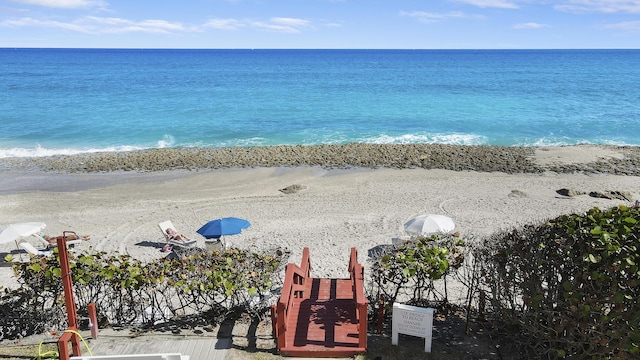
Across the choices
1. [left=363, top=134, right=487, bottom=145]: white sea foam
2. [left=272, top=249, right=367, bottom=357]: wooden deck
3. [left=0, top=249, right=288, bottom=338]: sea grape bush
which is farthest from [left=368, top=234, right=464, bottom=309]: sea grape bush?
[left=363, top=134, right=487, bottom=145]: white sea foam

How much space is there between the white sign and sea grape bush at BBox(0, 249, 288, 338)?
7.50ft

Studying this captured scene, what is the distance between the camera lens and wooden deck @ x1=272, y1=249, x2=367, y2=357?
771cm

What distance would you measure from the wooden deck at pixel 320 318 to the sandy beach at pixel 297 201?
3668mm

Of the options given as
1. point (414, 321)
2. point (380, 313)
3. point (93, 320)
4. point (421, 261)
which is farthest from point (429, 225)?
point (93, 320)

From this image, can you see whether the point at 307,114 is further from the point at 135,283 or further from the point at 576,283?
the point at 576,283

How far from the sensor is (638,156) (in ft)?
93.4

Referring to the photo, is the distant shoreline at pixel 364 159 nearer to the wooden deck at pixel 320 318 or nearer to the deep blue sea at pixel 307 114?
the deep blue sea at pixel 307 114

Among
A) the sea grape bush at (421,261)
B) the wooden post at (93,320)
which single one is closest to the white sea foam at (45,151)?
the wooden post at (93,320)

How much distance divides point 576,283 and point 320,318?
13.5 ft

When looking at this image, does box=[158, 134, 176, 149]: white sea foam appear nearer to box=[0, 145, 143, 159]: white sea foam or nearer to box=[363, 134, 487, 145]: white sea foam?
box=[0, 145, 143, 159]: white sea foam

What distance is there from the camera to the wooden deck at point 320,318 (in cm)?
771

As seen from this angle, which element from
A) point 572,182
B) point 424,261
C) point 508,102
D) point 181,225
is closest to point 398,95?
point 508,102

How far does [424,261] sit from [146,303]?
5155mm

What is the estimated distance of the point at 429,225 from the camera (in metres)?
14.1
